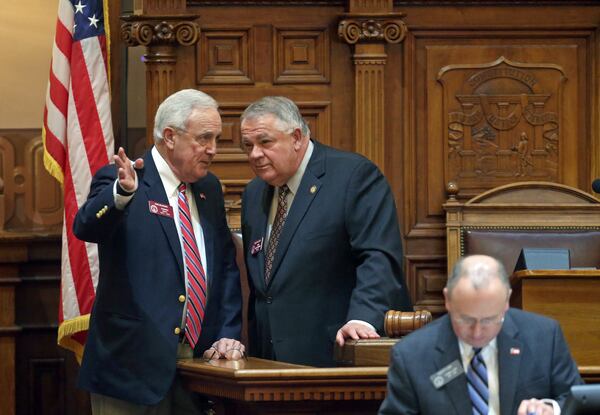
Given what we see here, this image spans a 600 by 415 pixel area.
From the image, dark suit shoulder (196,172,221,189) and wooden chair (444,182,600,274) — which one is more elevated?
dark suit shoulder (196,172,221,189)

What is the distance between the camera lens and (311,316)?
5.24 m

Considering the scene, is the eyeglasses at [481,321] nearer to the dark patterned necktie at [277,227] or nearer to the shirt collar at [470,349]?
the shirt collar at [470,349]

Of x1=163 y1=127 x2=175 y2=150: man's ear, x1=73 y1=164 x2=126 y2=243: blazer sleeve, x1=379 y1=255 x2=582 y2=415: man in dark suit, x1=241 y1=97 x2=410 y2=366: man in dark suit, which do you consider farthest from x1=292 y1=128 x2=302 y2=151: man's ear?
x1=379 y1=255 x2=582 y2=415: man in dark suit

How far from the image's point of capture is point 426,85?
7.21 metres

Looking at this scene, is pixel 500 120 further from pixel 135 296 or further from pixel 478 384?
pixel 478 384

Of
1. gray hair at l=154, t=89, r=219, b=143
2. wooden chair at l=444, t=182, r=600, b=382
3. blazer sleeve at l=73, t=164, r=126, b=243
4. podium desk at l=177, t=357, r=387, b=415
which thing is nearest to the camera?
podium desk at l=177, t=357, r=387, b=415

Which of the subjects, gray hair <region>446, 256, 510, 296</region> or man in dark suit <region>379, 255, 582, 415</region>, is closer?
gray hair <region>446, 256, 510, 296</region>

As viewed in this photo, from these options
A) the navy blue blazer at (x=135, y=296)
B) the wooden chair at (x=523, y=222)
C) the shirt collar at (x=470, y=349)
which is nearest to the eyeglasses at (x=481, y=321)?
the shirt collar at (x=470, y=349)

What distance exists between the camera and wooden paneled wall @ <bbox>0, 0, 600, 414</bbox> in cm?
715

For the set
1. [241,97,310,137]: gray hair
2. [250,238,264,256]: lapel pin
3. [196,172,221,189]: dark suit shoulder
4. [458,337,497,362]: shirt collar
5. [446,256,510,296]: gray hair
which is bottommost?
[458,337,497,362]: shirt collar

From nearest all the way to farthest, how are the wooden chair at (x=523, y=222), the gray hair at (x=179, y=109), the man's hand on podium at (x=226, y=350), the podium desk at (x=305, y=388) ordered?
the podium desk at (x=305, y=388), the man's hand on podium at (x=226, y=350), the gray hair at (x=179, y=109), the wooden chair at (x=523, y=222)

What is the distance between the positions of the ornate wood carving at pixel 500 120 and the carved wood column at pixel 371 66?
0.34m

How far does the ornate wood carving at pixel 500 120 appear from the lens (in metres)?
7.20

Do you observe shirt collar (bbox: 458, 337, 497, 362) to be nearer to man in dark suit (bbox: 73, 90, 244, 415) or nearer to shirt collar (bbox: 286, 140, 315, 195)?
man in dark suit (bbox: 73, 90, 244, 415)
